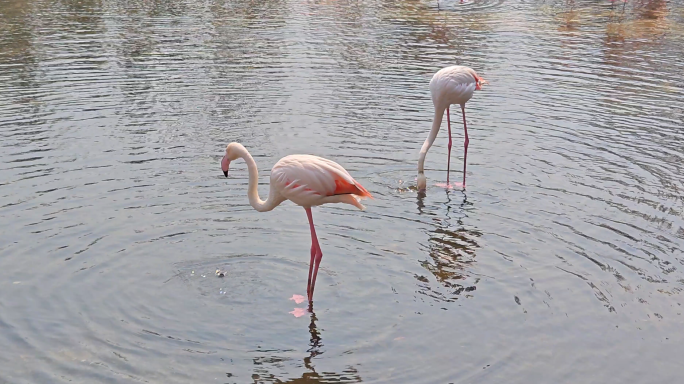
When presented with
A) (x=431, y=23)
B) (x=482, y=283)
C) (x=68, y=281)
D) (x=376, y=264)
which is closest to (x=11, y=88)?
(x=68, y=281)

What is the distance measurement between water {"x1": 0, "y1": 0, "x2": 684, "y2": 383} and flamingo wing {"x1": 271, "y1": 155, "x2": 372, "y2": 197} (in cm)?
89

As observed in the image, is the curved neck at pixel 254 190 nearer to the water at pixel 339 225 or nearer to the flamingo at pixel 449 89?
the water at pixel 339 225

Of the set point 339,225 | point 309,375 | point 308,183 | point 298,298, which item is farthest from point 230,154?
point 309,375

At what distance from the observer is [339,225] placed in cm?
845

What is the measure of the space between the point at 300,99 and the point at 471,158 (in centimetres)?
366

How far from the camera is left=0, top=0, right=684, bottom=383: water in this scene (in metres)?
6.06

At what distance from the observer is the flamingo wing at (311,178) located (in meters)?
6.84

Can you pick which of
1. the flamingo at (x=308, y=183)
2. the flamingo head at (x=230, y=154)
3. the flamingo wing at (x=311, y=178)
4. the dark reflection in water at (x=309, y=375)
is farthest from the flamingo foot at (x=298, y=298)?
the flamingo head at (x=230, y=154)

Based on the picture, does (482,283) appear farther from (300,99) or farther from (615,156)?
(300,99)

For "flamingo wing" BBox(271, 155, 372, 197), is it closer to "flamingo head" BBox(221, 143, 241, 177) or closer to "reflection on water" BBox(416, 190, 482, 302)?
"flamingo head" BBox(221, 143, 241, 177)

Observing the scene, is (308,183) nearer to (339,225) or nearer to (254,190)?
(254,190)

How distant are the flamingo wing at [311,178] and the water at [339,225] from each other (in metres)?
0.89

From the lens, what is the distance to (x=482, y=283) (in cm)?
726

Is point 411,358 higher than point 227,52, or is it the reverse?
point 227,52
